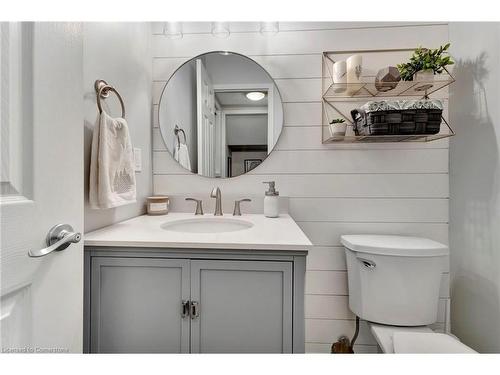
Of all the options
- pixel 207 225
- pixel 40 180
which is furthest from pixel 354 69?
pixel 40 180

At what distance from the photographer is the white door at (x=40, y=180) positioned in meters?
0.47

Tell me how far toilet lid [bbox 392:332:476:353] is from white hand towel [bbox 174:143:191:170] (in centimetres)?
127

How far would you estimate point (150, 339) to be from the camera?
0.85 metres

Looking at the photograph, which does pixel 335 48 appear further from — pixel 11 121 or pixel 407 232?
pixel 11 121

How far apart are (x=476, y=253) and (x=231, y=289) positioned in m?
1.17

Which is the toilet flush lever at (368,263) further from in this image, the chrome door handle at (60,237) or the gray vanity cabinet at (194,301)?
the chrome door handle at (60,237)

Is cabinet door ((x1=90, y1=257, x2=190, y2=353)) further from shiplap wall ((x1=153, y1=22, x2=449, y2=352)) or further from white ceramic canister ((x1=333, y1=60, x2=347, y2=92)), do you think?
white ceramic canister ((x1=333, y1=60, x2=347, y2=92))

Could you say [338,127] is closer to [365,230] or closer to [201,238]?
[365,230]

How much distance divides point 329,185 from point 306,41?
807 millimetres

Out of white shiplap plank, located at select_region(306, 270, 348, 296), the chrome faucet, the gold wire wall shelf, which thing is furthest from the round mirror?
white shiplap plank, located at select_region(306, 270, 348, 296)

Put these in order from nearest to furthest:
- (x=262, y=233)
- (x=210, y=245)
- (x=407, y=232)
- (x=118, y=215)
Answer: (x=210, y=245) → (x=262, y=233) → (x=118, y=215) → (x=407, y=232)

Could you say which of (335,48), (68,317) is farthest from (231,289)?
(335,48)

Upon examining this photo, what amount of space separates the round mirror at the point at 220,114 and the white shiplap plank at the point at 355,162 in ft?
0.30

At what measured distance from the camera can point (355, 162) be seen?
1.42m
